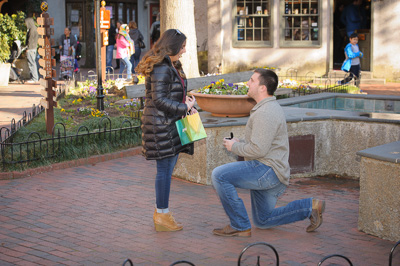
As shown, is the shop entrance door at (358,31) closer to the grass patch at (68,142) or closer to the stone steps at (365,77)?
the stone steps at (365,77)

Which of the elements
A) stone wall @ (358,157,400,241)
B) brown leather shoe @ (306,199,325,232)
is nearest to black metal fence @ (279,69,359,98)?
stone wall @ (358,157,400,241)

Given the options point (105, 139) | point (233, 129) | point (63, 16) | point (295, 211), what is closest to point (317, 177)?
point (233, 129)

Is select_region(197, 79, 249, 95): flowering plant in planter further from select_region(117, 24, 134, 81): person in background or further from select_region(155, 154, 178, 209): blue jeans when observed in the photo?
select_region(117, 24, 134, 81): person in background

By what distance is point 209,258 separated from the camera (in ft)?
16.5

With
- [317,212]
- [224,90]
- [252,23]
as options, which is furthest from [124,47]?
[317,212]

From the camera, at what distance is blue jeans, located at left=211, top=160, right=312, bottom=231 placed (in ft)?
17.3

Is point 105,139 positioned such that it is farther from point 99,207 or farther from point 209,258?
point 209,258

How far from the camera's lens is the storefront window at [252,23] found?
18328 mm

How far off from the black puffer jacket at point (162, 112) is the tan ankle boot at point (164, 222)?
578 mm

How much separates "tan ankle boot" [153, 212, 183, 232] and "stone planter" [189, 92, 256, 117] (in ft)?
8.12

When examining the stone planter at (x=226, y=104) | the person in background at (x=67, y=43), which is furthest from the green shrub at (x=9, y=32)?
the stone planter at (x=226, y=104)

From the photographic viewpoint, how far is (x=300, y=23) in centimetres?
1814

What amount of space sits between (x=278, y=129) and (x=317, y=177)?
9.79ft

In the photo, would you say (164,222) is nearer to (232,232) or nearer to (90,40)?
(232,232)
